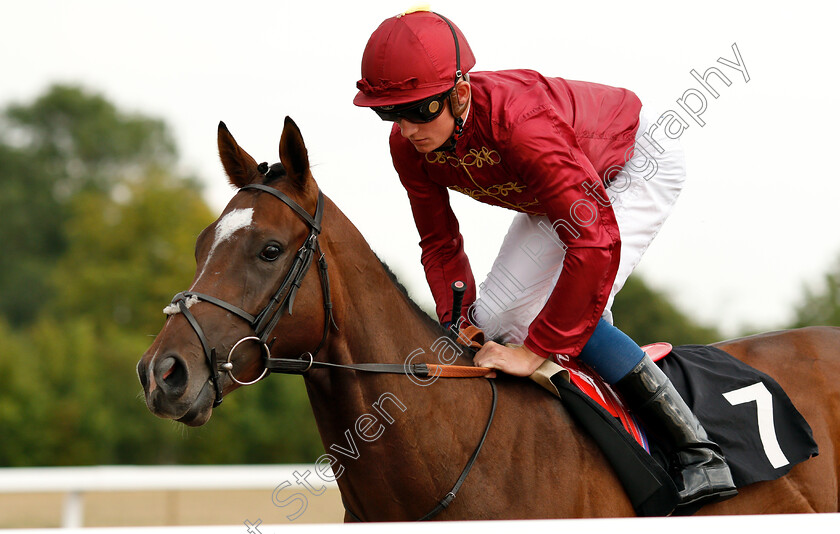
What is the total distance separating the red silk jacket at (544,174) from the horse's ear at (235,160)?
66cm

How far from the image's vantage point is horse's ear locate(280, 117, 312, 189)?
101 inches

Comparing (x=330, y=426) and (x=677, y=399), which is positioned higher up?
(x=330, y=426)

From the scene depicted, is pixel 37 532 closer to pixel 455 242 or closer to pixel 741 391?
pixel 455 242

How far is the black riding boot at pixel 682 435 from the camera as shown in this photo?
9.26 ft

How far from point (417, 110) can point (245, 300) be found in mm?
846

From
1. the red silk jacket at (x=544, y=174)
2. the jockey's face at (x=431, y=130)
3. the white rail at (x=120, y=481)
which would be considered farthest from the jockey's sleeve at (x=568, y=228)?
the white rail at (x=120, y=481)

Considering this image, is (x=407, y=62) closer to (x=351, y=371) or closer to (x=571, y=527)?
(x=351, y=371)

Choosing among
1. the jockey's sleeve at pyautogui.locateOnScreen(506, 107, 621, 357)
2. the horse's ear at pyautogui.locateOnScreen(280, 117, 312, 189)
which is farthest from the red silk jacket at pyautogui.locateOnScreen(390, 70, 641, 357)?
the horse's ear at pyautogui.locateOnScreen(280, 117, 312, 189)

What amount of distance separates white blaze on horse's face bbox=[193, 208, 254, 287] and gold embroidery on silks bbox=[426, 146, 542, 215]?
804mm

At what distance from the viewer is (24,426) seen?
13.6 metres

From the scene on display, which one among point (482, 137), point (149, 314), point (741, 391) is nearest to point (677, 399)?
point (741, 391)

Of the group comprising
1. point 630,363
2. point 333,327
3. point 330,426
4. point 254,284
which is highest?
point 254,284

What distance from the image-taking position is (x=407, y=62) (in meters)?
2.62

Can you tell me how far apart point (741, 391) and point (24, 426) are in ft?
43.4
